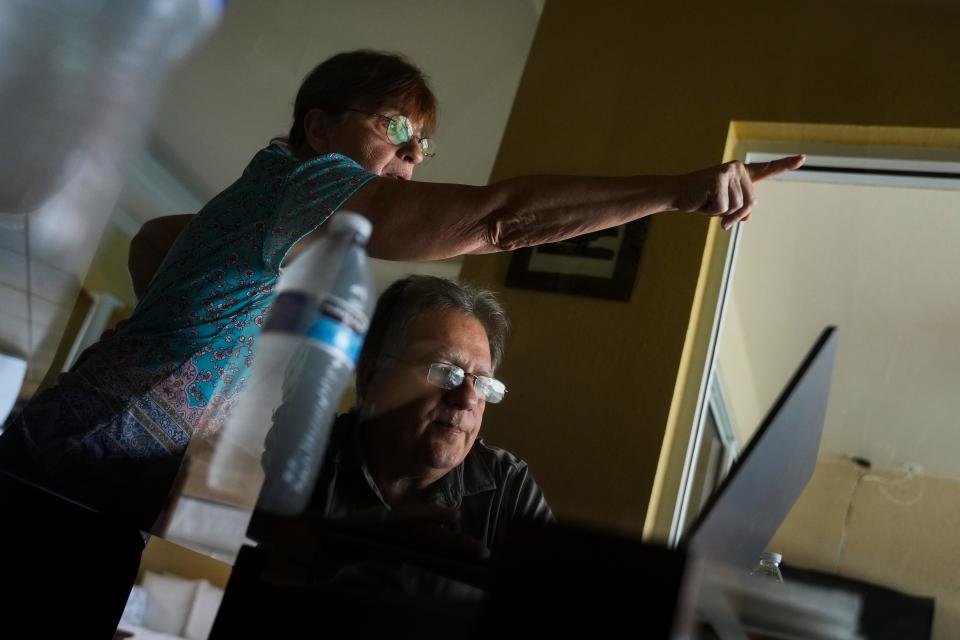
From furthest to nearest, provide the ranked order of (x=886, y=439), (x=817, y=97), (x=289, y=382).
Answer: (x=817, y=97)
(x=886, y=439)
(x=289, y=382)

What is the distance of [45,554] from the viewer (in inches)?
47.8

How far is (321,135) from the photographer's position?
1.15m

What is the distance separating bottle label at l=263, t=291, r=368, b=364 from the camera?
0.73 meters

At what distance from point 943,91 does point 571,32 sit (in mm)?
483

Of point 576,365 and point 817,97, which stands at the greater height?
point 817,97

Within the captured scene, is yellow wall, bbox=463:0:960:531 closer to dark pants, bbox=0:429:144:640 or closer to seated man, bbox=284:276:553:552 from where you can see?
seated man, bbox=284:276:553:552

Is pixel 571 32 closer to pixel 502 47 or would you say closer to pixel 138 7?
pixel 502 47

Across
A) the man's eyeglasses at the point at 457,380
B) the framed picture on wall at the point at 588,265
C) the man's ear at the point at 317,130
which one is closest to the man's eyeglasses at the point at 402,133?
the man's ear at the point at 317,130

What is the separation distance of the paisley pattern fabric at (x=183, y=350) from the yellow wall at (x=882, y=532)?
0.57 m

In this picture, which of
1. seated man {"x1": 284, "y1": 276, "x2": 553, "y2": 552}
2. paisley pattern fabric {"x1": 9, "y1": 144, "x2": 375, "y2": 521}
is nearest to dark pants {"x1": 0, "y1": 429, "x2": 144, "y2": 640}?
paisley pattern fabric {"x1": 9, "y1": 144, "x2": 375, "y2": 521}

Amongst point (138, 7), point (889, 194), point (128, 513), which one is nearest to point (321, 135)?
point (128, 513)

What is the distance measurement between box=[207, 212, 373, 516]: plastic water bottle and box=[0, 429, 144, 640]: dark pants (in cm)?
38

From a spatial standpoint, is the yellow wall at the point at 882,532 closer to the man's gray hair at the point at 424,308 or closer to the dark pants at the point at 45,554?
the man's gray hair at the point at 424,308

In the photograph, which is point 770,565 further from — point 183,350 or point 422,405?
point 183,350
